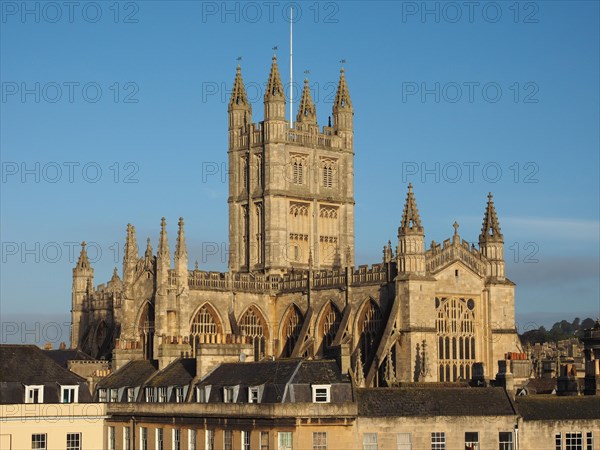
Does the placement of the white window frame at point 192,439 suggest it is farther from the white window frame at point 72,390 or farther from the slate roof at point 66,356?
the slate roof at point 66,356

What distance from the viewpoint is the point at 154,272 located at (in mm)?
99000

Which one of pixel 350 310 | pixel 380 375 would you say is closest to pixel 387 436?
pixel 380 375

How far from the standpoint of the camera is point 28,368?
69750 mm

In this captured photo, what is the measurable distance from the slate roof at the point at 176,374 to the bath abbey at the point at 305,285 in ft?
4.13

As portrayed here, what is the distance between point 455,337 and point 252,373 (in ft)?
108

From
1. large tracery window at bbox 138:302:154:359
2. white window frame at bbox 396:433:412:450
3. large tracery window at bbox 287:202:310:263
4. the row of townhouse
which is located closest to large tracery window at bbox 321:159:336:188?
large tracery window at bbox 287:202:310:263

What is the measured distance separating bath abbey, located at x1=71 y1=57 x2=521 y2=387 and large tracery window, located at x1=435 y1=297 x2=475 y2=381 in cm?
9

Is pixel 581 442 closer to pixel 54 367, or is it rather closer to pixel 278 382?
pixel 278 382

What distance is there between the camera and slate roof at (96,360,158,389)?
237 feet

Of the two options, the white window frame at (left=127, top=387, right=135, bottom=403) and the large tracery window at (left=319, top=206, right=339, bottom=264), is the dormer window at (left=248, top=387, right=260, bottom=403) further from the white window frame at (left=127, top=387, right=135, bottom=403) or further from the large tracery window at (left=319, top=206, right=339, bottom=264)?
the large tracery window at (left=319, top=206, right=339, bottom=264)

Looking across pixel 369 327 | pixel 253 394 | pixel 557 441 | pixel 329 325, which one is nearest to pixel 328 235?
pixel 329 325

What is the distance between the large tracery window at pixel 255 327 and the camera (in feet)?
335

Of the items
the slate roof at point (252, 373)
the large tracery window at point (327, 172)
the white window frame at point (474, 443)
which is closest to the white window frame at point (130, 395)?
the slate roof at point (252, 373)

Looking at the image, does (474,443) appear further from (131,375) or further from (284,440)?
(131,375)
